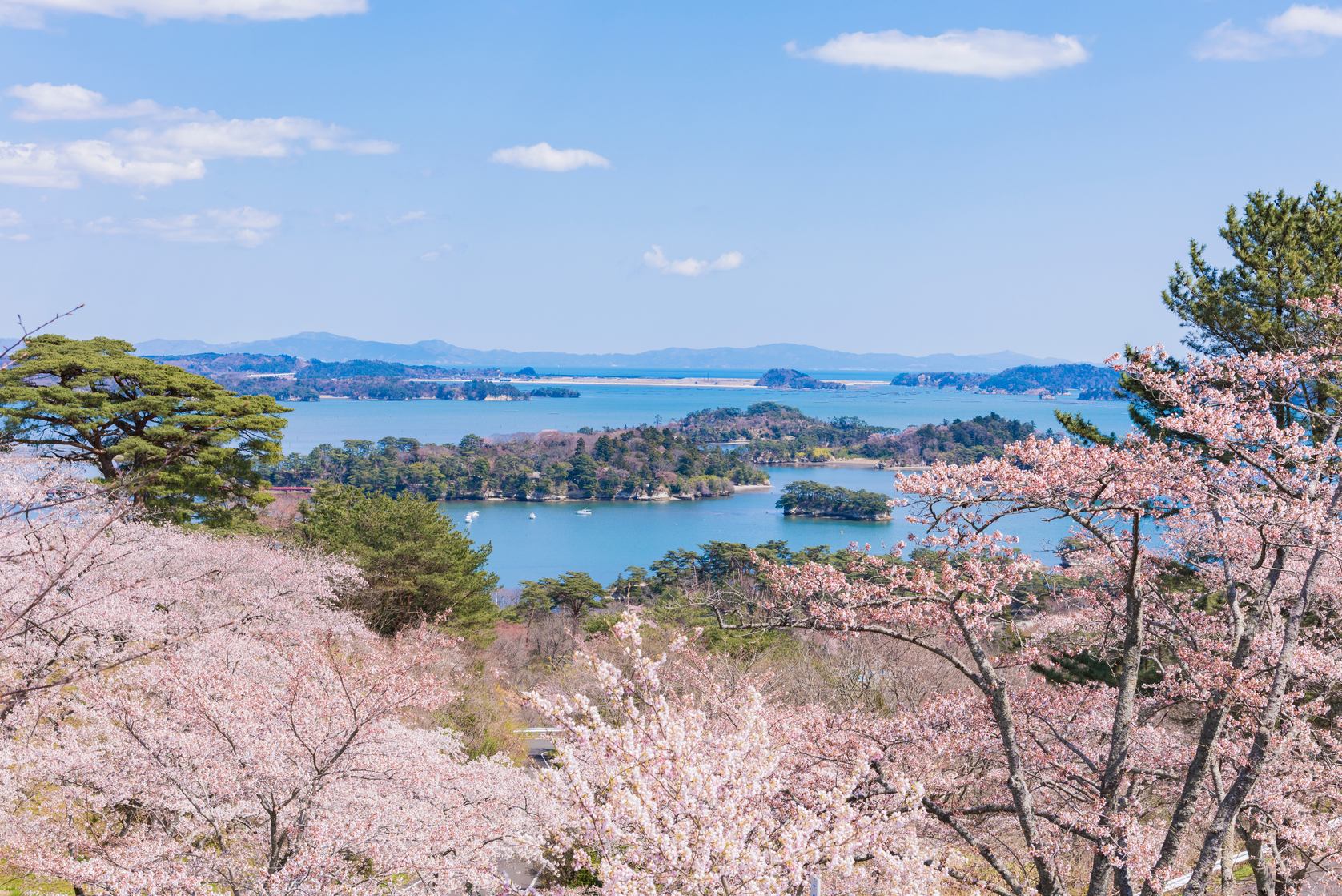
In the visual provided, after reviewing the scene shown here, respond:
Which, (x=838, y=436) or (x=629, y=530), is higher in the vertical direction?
(x=838, y=436)

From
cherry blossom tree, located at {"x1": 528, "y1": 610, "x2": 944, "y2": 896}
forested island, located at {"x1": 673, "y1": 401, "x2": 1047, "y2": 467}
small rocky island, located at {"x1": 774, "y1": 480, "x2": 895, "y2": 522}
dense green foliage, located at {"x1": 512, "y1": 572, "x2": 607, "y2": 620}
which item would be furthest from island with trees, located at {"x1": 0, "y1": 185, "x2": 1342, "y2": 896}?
forested island, located at {"x1": 673, "y1": 401, "x2": 1047, "y2": 467}

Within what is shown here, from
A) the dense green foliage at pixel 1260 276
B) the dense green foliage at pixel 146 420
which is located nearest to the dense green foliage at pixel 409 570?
the dense green foliage at pixel 146 420

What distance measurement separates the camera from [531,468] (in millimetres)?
80562

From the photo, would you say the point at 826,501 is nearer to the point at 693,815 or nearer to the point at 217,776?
the point at 217,776

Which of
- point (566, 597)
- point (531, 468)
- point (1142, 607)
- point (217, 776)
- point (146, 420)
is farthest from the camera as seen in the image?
point (531, 468)

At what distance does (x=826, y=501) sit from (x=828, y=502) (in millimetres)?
209

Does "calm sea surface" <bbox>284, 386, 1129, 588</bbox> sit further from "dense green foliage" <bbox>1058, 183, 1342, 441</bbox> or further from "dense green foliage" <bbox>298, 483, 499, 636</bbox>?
"dense green foliage" <bbox>298, 483, 499, 636</bbox>

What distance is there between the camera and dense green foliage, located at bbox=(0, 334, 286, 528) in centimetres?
1539

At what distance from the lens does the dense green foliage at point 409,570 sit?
17.8 m

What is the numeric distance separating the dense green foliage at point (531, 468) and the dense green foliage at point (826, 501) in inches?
591

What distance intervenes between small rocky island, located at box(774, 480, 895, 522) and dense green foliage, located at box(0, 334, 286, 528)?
49407 millimetres

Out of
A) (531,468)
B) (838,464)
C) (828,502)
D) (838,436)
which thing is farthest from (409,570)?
(838,436)

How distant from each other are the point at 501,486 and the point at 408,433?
43669mm

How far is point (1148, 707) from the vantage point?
6.35 meters
